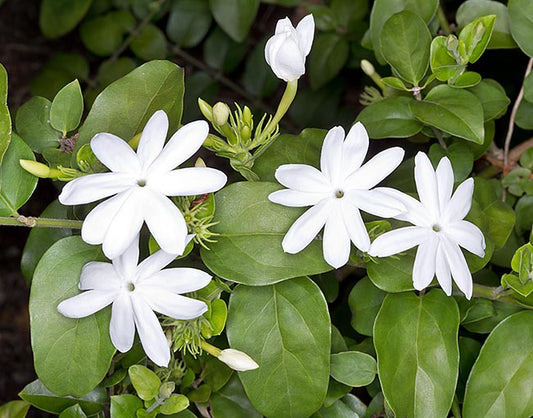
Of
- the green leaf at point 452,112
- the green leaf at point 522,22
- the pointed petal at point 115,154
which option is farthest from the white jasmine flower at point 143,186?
the green leaf at point 522,22

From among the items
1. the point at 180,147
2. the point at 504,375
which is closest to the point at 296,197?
the point at 180,147

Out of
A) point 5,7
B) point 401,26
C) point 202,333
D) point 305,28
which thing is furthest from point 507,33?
point 5,7

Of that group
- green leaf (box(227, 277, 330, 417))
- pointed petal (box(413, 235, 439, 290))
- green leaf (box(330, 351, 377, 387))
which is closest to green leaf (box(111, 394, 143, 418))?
green leaf (box(227, 277, 330, 417))

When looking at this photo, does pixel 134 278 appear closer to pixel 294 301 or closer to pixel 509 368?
pixel 294 301

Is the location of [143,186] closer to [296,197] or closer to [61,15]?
[296,197]

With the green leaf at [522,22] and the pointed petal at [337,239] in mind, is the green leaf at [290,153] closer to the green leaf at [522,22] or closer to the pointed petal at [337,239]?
the pointed petal at [337,239]

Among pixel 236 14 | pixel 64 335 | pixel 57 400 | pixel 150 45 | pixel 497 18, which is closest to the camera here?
pixel 64 335
